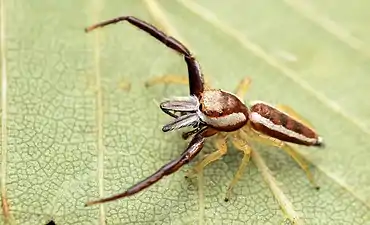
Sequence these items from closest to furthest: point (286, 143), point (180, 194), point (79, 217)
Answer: point (79, 217)
point (180, 194)
point (286, 143)

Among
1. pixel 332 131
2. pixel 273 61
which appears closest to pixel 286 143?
pixel 332 131

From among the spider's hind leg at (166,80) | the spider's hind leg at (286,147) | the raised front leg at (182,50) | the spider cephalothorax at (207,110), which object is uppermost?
the raised front leg at (182,50)

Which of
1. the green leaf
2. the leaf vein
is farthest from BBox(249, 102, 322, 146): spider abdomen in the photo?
the leaf vein

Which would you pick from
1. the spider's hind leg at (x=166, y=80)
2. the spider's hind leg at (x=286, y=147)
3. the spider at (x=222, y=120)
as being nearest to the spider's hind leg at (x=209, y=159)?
the spider at (x=222, y=120)

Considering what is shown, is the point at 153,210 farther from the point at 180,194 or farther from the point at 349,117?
the point at 349,117

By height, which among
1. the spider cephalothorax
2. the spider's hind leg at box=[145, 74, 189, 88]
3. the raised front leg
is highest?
the raised front leg

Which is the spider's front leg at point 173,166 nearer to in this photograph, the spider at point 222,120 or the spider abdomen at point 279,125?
the spider at point 222,120

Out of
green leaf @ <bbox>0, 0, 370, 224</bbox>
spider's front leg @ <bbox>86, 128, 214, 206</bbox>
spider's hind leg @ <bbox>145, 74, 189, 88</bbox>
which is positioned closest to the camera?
spider's front leg @ <bbox>86, 128, 214, 206</bbox>

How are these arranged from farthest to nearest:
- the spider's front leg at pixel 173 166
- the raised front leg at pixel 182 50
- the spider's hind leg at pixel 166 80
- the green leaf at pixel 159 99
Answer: the spider's hind leg at pixel 166 80
the raised front leg at pixel 182 50
the green leaf at pixel 159 99
the spider's front leg at pixel 173 166

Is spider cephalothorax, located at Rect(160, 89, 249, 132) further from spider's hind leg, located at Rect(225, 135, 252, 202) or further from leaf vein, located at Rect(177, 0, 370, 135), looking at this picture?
leaf vein, located at Rect(177, 0, 370, 135)
